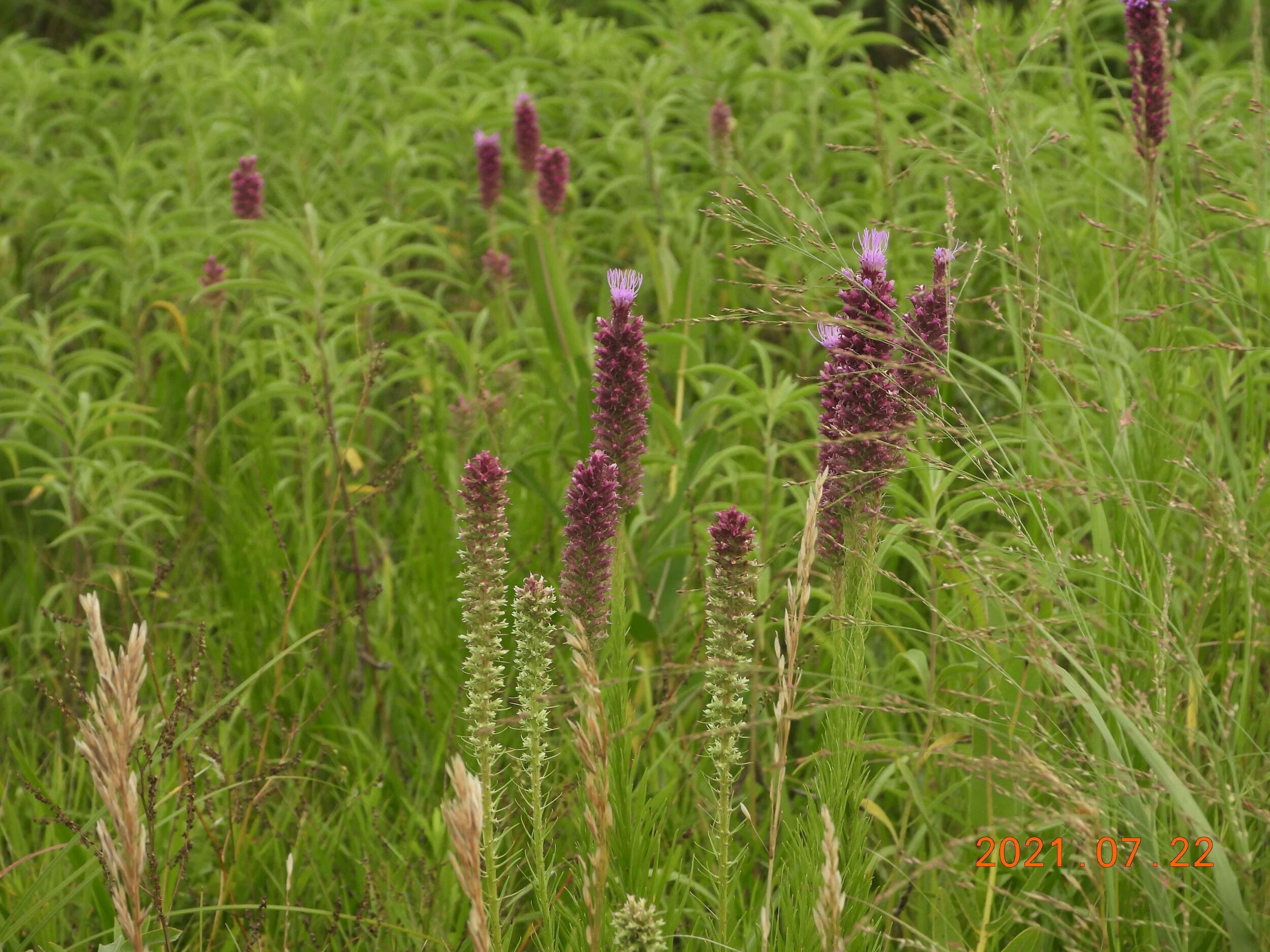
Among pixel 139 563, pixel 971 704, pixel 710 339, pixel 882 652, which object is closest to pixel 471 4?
pixel 710 339

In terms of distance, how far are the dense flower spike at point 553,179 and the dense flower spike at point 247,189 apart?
33.5 inches

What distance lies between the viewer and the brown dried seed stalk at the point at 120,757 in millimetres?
1201

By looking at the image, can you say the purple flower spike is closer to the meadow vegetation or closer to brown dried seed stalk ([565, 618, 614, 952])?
the meadow vegetation

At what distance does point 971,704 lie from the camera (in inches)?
85.2

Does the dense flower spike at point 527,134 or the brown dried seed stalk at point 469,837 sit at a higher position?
the dense flower spike at point 527,134

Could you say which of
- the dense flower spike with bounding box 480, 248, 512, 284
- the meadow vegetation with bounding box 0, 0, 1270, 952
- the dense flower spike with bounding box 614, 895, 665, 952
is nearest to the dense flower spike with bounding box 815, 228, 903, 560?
the meadow vegetation with bounding box 0, 0, 1270, 952

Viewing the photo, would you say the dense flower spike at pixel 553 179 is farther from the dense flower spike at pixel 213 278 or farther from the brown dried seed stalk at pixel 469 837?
the brown dried seed stalk at pixel 469 837

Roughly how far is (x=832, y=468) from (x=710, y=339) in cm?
217

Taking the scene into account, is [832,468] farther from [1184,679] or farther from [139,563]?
[139,563]

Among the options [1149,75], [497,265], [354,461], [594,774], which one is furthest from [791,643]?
[497,265]

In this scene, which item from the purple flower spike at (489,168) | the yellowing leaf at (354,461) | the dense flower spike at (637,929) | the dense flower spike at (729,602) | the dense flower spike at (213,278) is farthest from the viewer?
the purple flower spike at (489,168)

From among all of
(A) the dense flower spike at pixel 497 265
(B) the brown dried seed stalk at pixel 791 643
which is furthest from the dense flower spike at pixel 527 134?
(B) the brown dried seed stalk at pixel 791 643

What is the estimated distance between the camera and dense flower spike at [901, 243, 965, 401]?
1.64 metres
